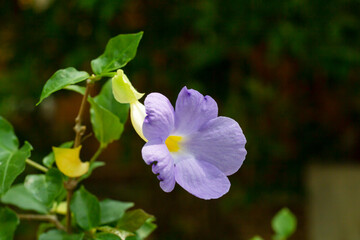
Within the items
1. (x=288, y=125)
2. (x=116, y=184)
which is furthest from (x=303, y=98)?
(x=116, y=184)

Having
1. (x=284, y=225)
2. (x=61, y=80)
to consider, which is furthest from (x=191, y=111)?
(x=284, y=225)

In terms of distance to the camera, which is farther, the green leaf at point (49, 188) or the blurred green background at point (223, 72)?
the blurred green background at point (223, 72)

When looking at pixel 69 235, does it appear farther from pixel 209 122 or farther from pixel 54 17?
pixel 54 17

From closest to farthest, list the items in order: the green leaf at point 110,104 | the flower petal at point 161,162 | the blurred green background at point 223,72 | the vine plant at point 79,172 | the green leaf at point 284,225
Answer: the flower petal at point 161,162 → the vine plant at point 79,172 → the green leaf at point 110,104 → the green leaf at point 284,225 → the blurred green background at point 223,72

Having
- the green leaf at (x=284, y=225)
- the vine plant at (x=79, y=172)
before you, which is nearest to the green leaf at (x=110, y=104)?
the vine plant at (x=79, y=172)

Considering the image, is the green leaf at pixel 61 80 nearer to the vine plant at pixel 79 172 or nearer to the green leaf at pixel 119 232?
the vine plant at pixel 79 172

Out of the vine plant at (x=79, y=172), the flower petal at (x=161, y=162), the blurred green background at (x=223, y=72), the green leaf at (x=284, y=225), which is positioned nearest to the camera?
the flower petal at (x=161, y=162)

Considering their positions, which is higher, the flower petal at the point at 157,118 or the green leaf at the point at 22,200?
the flower petal at the point at 157,118
